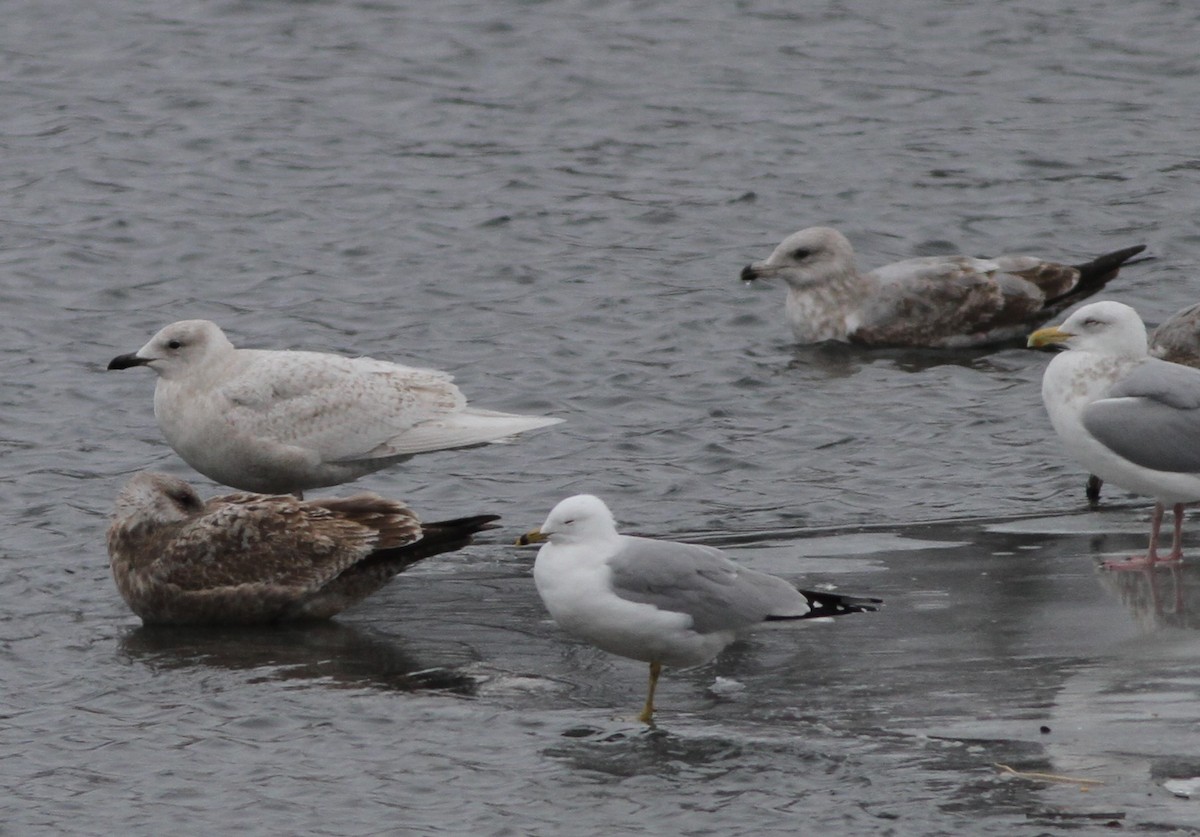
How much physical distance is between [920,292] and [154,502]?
23.1ft

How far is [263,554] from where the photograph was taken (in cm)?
908

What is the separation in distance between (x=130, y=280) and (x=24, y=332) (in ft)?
4.34

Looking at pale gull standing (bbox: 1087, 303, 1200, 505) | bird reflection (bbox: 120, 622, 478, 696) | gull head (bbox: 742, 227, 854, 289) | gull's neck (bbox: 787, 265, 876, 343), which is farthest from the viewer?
gull head (bbox: 742, 227, 854, 289)

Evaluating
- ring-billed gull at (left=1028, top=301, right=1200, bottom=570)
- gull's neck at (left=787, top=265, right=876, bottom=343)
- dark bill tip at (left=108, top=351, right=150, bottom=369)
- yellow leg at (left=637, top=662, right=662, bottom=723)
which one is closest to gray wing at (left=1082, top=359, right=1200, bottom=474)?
ring-billed gull at (left=1028, top=301, right=1200, bottom=570)

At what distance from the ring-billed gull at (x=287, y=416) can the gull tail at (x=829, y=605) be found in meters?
3.43

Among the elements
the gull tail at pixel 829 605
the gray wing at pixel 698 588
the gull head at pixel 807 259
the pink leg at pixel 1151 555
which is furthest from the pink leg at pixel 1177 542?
the gull head at pixel 807 259

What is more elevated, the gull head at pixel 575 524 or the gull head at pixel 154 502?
the gull head at pixel 575 524

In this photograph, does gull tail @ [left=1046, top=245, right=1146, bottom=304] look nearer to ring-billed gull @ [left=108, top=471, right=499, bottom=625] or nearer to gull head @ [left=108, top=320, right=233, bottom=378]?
gull head @ [left=108, top=320, right=233, bottom=378]

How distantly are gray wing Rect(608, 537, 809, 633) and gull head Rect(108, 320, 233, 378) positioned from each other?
3.76 metres

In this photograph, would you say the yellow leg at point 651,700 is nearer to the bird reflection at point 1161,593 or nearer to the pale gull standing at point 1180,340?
the bird reflection at point 1161,593

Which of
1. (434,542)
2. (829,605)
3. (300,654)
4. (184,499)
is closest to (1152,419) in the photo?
(829,605)

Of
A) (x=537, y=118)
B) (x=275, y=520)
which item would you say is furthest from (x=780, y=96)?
(x=275, y=520)

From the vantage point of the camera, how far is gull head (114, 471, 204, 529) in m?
9.35

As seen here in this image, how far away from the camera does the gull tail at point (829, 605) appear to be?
7.70 m
